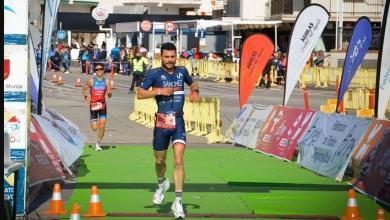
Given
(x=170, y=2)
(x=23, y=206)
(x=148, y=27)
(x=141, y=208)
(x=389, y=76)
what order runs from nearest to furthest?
(x=23, y=206) < (x=141, y=208) < (x=389, y=76) < (x=148, y=27) < (x=170, y=2)

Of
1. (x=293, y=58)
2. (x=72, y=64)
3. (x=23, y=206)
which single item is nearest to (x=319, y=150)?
(x=293, y=58)

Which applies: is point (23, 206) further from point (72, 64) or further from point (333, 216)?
point (72, 64)

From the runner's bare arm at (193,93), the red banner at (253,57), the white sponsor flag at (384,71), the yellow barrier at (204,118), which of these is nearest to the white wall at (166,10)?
the yellow barrier at (204,118)

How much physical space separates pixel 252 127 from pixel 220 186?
6.78 meters

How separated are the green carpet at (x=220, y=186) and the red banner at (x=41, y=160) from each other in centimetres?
45

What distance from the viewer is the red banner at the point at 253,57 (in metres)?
21.9

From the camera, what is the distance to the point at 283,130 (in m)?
18.9

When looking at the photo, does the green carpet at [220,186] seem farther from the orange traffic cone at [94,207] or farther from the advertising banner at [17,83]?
the advertising banner at [17,83]

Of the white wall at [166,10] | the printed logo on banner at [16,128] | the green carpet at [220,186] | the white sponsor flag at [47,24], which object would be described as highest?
the white wall at [166,10]

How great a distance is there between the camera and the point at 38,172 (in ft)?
42.1

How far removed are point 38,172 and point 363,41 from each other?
804 centimetres

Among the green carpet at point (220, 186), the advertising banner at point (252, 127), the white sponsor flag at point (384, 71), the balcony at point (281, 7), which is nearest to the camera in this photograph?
the green carpet at point (220, 186)

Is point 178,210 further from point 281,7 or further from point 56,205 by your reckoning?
point 281,7

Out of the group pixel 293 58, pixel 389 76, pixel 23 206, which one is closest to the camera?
pixel 23 206
